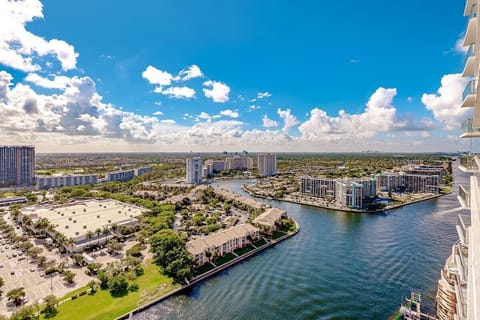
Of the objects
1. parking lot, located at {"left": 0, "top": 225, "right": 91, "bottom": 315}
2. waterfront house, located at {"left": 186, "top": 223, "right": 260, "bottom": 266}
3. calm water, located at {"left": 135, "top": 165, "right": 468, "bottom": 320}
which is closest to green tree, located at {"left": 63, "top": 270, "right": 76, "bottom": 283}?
parking lot, located at {"left": 0, "top": 225, "right": 91, "bottom": 315}

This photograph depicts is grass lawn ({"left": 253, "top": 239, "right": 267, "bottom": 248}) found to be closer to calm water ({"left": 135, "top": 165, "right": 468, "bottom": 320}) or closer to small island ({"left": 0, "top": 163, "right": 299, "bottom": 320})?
small island ({"left": 0, "top": 163, "right": 299, "bottom": 320})

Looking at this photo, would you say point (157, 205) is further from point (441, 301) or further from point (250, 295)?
point (441, 301)

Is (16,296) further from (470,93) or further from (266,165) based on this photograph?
(266,165)

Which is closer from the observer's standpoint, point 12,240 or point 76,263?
point 76,263

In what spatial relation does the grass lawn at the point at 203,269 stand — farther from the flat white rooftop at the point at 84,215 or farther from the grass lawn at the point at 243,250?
the flat white rooftop at the point at 84,215

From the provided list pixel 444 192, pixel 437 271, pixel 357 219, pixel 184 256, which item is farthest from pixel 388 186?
pixel 184 256

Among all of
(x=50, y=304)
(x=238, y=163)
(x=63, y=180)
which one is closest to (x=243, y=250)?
(x=50, y=304)
